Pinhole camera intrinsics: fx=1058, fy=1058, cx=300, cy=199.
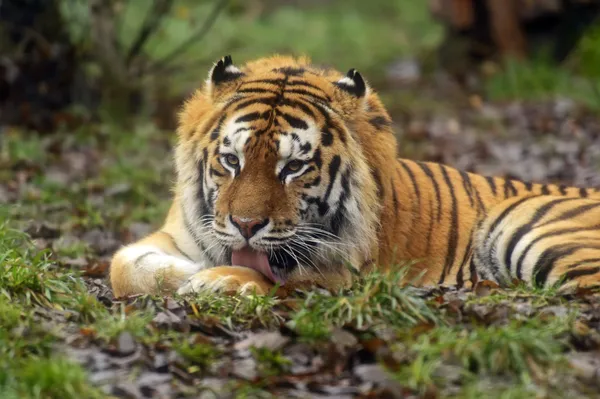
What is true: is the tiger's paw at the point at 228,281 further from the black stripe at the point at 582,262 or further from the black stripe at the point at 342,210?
the black stripe at the point at 582,262

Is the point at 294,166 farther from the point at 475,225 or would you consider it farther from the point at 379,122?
the point at 475,225

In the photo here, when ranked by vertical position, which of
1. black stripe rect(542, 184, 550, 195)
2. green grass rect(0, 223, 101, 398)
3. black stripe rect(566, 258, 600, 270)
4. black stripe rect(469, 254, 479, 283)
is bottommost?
green grass rect(0, 223, 101, 398)

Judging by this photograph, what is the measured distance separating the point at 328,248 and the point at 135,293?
1048 millimetres

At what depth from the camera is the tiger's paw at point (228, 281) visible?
5215mm

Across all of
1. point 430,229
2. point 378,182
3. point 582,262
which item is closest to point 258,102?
point 378,182

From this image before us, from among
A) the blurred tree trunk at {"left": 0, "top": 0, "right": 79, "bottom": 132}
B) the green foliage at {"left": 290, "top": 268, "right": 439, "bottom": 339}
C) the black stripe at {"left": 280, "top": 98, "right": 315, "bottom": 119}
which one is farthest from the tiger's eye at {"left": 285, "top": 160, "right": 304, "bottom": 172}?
the blurred tree trunk at {"left": 0, "top": 0, "right": 79, "bottom": 132}

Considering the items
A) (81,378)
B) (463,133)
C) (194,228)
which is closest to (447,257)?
(194,228)

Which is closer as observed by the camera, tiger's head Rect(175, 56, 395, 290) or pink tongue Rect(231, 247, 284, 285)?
tiger's head Rect(175, 56, 395, 290)

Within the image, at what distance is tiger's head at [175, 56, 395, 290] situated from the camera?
5301 millimetres

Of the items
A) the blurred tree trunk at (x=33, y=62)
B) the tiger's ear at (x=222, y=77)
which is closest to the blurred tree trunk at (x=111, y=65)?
the blurred tree trunk at (x=33, y=62)

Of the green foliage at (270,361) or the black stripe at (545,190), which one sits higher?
the black stripe at (545,190)

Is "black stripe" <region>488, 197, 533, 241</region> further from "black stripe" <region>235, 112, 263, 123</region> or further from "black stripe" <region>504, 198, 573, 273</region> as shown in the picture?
"black stripe" <region>235, 112, 263, 123</region>

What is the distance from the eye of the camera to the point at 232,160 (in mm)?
5426

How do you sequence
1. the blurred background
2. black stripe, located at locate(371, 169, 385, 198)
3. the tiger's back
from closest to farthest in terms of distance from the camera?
1. black stripe, located at locate(371, 169, 385, 198)
2. the tiger's back
3. the blurred background
